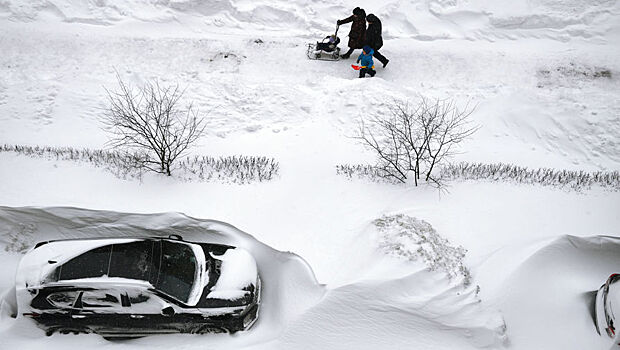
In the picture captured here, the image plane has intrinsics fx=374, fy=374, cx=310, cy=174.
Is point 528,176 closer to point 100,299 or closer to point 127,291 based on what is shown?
point 127,291

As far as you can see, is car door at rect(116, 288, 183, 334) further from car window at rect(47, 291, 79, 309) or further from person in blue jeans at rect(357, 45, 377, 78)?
person in blue jeans at rect(357, 45, 377, 78)

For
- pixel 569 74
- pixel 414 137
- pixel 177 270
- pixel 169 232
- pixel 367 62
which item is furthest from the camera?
pixel 569 74

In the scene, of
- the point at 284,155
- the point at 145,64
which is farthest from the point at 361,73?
the point at 145,64

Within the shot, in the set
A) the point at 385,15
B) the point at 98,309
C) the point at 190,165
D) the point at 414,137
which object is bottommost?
the point at 98,309

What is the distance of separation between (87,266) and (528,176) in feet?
29.6

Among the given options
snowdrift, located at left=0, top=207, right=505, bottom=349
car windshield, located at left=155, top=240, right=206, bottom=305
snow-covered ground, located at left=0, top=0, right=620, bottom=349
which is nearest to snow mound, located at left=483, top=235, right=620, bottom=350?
snow-covered ground, located at left=0, top=0, right=620, bottom=349

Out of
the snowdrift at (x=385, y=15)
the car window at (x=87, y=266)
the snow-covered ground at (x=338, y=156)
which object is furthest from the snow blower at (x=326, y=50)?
the car window at (x=87, y=266)

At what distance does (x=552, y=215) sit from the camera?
730 centimetres

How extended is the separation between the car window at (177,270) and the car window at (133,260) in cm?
19

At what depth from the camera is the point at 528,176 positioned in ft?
28.3

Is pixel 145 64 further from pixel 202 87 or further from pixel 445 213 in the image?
pixel 445 213

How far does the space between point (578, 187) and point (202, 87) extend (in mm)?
10629

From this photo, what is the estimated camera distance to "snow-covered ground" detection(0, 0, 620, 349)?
5.89 m

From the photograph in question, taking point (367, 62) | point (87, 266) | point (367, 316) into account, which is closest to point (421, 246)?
point (367, 316)
